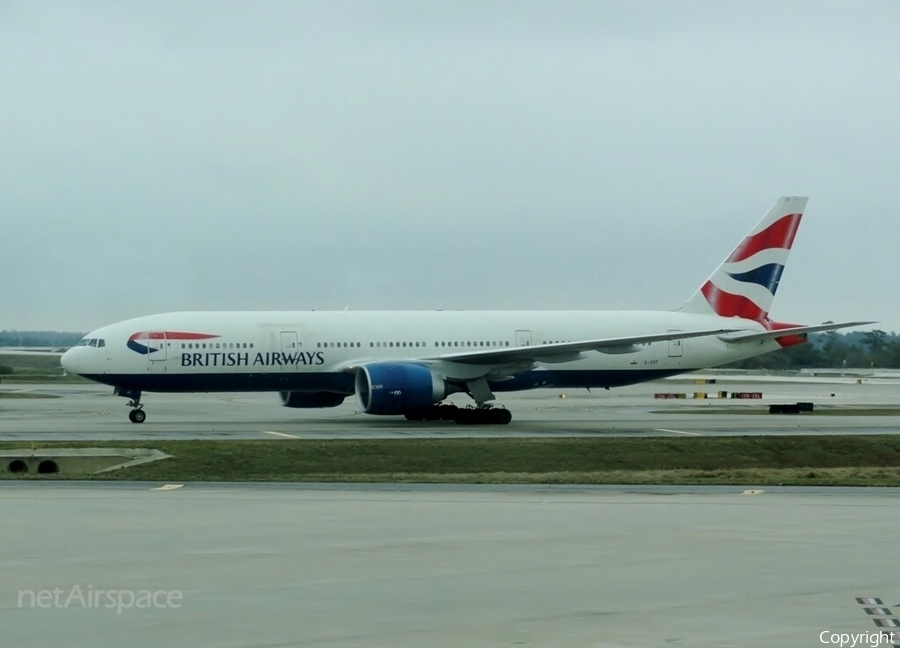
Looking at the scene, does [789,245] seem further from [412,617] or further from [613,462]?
[412,617]

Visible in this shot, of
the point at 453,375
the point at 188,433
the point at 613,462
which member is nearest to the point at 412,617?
the point at 613,462

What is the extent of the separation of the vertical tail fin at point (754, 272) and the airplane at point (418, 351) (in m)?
0.07

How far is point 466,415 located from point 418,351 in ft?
9.95

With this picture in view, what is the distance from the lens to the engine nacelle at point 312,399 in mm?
43344

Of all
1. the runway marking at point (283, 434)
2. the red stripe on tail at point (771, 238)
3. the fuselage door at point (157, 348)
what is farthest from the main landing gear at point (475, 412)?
the red stripe on tail at point (771, 238)

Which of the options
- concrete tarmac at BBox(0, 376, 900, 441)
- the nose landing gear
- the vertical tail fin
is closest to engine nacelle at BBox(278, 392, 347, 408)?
concrete tarmac at BBox(0, 376, 900, 441)

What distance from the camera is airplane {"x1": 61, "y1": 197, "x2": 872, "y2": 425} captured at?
3966cm

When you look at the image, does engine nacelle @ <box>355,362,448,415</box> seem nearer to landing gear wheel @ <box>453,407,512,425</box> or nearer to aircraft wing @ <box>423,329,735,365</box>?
aircraft wing @ <box>423,329,735,365</box>

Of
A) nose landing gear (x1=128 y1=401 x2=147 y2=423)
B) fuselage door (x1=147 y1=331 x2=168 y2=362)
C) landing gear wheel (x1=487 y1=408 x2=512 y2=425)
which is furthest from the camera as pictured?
landing gear wheel (x1=487 y1=408 x2=512 y2=425)

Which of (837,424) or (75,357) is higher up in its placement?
(75,357)

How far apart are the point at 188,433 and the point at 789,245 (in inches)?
984

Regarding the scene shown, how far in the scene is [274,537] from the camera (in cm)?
1412

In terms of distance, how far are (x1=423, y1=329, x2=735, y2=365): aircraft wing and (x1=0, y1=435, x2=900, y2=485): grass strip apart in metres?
6.29

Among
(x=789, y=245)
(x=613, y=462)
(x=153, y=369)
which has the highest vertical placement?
(x=789, y=245)
